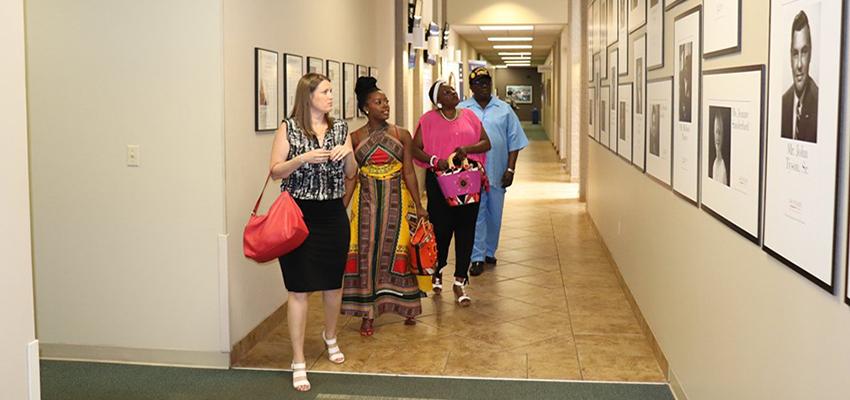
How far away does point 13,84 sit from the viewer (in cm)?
283

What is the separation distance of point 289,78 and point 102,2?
146 centimetres

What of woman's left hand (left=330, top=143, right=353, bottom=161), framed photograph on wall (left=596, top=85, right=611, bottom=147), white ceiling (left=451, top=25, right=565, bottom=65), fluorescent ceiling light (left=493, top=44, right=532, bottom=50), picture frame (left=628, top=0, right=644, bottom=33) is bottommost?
woman's left hand (left=330, top=143, right=353, bottom=161)

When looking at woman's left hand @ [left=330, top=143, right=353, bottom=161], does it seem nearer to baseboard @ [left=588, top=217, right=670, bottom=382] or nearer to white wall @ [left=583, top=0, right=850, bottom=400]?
white wall @ [left=583, top=0, right=850, bottom=400]

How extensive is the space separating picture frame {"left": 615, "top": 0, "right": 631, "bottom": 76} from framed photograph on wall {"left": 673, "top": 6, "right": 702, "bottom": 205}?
6.42 ft

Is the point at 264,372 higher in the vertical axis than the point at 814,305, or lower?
lower

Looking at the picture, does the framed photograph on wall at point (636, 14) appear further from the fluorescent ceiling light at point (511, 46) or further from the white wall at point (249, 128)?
the fluorescent ceiling light at point (511, 46)

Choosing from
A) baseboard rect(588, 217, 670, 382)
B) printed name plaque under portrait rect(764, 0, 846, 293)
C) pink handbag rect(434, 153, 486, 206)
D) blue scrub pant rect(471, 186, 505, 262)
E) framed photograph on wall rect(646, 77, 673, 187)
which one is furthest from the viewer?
blue scrub pant rect(471, 186, 505, 262)

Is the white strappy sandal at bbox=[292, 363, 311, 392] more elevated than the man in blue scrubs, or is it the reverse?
the man in blue scrubs

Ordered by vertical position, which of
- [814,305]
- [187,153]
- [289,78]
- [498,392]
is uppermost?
[289,78]

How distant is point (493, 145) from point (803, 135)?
5081mm

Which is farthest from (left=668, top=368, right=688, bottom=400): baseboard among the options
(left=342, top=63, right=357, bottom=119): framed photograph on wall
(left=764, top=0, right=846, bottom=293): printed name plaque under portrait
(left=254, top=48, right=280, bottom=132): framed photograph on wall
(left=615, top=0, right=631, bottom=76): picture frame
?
(left=342, top=63, right=357, bottom=119): framed photograph on wall

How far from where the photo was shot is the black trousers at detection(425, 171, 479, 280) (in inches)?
252

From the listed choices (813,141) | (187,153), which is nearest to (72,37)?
(187,153)

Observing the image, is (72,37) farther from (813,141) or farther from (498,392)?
(813,141)
